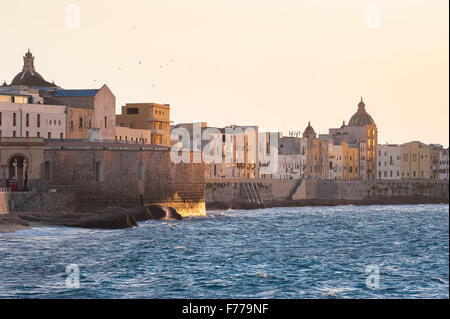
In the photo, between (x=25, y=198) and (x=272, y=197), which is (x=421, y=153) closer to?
(x=272, y=197)

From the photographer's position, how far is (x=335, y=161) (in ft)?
482

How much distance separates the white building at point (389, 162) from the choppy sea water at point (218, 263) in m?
102

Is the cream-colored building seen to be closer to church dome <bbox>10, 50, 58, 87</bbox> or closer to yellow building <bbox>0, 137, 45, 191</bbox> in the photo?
church dome <bbox>10, 50, 58, 87</bbox>

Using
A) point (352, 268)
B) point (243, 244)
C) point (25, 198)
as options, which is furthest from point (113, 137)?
point (352, 268)

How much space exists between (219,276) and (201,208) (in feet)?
135

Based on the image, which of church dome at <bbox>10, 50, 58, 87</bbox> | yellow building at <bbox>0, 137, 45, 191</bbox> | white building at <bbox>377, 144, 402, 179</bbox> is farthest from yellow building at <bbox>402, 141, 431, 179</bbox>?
yellow building at <bbox>0, 137, 45, 191</bbox>

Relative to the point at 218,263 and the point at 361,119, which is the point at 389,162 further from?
the point at 218,263

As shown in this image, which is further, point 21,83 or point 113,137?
point 21,83

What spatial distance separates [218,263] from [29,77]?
72.7 metres

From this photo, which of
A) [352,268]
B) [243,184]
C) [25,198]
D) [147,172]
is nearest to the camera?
[352,268]

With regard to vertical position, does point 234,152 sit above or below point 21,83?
below

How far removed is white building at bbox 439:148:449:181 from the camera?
169375 millimetres
